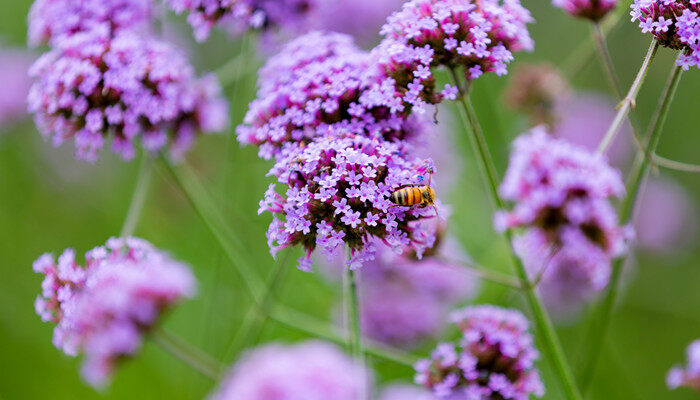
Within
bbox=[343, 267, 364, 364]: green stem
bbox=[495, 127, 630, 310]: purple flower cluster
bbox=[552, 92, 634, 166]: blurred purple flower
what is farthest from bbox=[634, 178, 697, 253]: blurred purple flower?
bbox=[343, 267, 364, 364]: green stem

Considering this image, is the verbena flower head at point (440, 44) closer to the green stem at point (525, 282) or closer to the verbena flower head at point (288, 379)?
the green stem at point (525, 282)

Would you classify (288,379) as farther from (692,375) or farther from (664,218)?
(664,218)

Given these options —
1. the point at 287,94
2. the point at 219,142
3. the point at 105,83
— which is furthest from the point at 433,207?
the point at 219,142

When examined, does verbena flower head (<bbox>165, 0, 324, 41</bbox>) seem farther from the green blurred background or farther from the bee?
the bee

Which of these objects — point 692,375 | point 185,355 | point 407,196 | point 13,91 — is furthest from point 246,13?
point 13,91

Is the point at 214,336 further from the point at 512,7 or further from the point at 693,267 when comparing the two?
the point at 693,267

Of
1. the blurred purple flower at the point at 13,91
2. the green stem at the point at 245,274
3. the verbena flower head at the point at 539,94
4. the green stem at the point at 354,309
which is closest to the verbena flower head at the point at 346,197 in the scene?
the green stem at the point at 354,309
